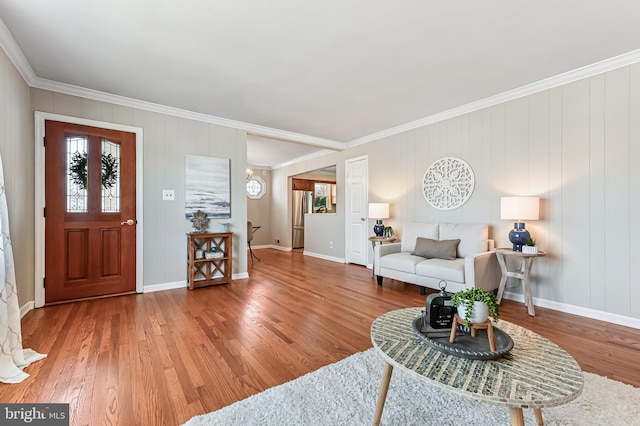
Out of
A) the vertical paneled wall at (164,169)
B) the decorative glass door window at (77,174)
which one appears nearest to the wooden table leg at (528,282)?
the vertical paneled wall at (164,169)

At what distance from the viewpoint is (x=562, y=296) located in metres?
3.02

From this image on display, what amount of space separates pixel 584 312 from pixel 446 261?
4.45 ft

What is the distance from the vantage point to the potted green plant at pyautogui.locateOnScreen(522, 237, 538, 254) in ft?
9.55

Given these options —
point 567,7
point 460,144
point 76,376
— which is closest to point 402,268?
point 460,144

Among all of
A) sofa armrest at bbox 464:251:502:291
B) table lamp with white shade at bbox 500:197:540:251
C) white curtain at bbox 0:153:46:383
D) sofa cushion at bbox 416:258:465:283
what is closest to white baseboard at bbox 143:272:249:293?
white curtain at bbox 0:153:46:383

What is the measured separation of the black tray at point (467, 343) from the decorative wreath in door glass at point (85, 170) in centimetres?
386

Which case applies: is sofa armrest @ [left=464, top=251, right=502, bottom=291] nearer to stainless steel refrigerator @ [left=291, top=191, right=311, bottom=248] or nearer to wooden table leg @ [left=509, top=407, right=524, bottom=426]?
wooden table leg @ [left=509, top=407, right=524, bottom=426]

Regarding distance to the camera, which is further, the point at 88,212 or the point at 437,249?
the point at 437,249

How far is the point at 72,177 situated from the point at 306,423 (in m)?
3.73

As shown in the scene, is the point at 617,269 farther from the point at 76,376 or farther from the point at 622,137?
the point at 76,376

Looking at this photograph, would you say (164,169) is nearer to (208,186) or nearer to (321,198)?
(208,186)

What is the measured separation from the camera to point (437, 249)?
11.9 feet

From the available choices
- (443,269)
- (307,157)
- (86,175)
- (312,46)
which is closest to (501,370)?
(443,269)

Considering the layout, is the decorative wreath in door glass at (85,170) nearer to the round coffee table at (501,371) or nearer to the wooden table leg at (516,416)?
the round coffee table at (501,371)
